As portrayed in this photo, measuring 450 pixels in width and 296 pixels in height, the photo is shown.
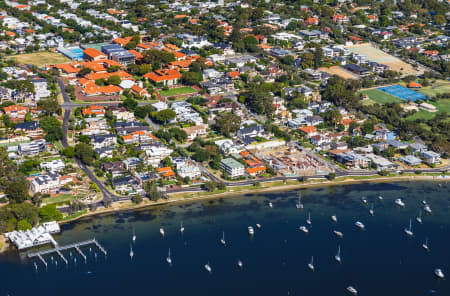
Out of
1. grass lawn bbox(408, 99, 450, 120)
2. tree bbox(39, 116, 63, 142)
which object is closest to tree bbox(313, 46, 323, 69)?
grass lawn bbox(408, 99, 450, 120)

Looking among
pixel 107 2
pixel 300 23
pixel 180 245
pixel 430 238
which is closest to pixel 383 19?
pixel 300 23

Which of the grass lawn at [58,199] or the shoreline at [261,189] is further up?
the grass lawn at [58,199]

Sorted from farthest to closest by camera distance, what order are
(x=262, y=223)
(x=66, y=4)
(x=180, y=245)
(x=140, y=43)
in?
(x=66, y=4), (x=140, y=43), (x=262, y=223), (x=180, y=245)

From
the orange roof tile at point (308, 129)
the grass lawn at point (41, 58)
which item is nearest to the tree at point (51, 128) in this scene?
the grass lawn at point (41, 58)

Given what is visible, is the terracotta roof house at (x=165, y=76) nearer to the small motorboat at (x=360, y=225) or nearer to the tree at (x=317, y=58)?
the tree at (x=317, y=58)

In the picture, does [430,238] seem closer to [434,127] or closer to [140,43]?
[434,127]
